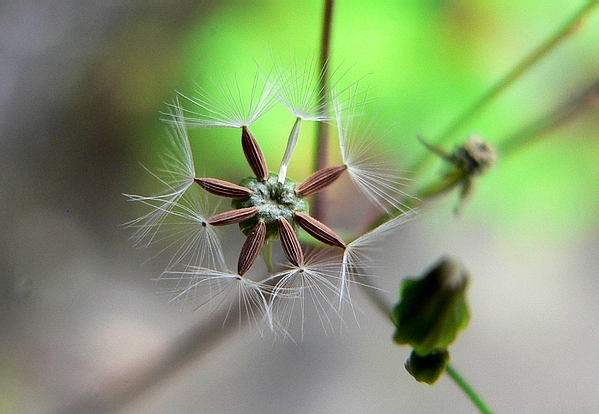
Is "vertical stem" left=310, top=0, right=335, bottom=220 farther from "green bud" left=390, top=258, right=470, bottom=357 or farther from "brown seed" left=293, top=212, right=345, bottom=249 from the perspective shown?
"green bud" left=390, top=258, right=470, bottom=357

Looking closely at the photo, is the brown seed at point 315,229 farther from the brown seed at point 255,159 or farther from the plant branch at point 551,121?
the plant branch at point 551,121

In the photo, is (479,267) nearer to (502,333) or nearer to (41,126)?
(502,333)

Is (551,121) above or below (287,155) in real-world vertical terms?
below

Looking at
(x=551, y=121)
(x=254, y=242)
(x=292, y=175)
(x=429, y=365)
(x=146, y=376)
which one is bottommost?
(x=429, y=365)

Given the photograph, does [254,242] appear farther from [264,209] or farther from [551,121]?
[551,121]

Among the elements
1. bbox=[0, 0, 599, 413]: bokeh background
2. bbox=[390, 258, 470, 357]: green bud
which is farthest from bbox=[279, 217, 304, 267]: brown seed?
bbox=[0, 0, 599, 413]: bokeh background

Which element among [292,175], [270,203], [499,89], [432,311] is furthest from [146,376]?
[499,89]
